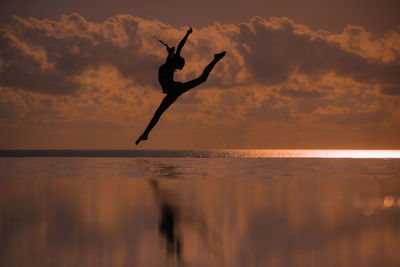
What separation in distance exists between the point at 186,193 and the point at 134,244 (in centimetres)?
1224

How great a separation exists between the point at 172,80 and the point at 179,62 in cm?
49

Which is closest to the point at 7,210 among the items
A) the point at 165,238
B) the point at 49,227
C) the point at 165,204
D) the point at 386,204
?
the point at 49,227

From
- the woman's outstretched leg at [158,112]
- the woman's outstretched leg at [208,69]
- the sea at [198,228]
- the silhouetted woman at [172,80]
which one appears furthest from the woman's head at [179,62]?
the sea at [198,228]

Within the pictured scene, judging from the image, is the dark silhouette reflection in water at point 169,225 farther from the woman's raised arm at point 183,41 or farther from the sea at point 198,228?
the woman's raised arm at point 183,41

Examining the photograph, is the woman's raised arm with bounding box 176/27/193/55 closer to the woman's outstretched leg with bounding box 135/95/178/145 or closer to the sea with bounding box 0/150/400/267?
the woman's outstretched leg with bounding box 135/95/178/145

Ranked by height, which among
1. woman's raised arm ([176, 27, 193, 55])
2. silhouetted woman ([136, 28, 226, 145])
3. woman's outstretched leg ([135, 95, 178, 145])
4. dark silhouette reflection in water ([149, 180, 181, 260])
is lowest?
dark silhouette reflection in water ([149, 180, 181, 260])

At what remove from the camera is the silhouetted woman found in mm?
10391

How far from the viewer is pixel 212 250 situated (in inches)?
466

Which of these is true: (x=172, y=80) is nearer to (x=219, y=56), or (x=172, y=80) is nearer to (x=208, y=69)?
(x=208, y=69)

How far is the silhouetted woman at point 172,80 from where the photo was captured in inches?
409

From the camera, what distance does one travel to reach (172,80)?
10.8 m

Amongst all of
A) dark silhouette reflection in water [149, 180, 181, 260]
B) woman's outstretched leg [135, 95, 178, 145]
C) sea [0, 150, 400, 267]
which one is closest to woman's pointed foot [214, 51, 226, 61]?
woman's outstretched leg [135, 95, 178, 145]

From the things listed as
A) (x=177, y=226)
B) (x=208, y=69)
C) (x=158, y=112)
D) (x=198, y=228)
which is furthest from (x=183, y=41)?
(x=177, y=226)

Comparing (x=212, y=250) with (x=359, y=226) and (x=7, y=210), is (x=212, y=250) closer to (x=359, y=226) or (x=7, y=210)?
(x=359, y=226)
